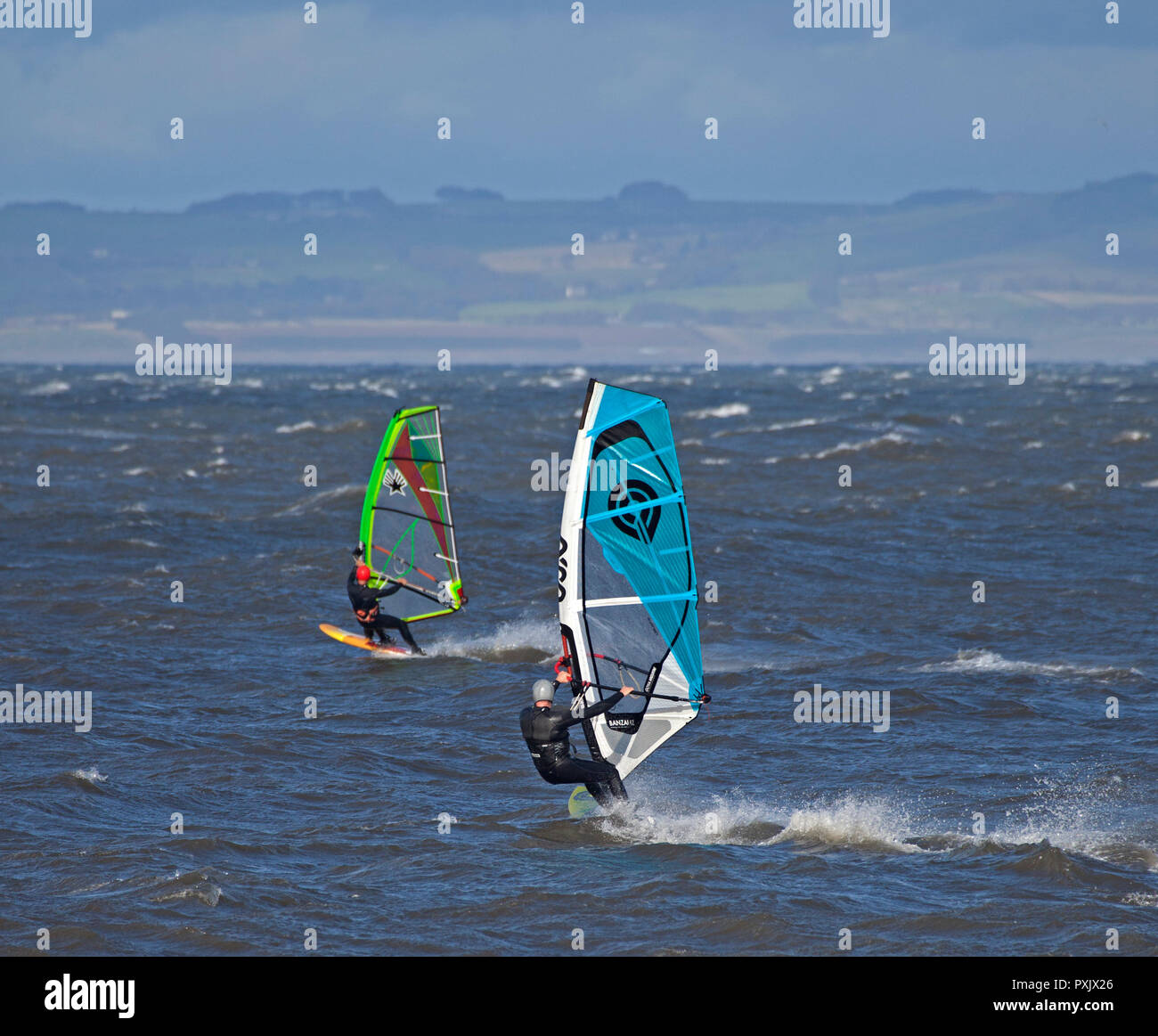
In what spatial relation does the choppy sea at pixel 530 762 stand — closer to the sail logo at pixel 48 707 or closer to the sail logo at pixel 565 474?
the sail logo at pixel 48 707

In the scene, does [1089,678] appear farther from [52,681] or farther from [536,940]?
[52,681]

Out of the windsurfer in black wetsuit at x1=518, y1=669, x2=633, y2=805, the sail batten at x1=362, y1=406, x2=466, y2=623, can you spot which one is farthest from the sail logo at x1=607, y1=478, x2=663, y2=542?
the sail batten at x1=362, y1=406, x2=466, y2=623

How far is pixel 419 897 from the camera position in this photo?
1110 centimetres

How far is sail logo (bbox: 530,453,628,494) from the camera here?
1201 centimetres

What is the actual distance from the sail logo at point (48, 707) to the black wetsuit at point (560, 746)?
19.5 ft

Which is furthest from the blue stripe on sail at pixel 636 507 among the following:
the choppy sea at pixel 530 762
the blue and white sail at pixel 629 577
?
the choppy sea at pixel 530 762

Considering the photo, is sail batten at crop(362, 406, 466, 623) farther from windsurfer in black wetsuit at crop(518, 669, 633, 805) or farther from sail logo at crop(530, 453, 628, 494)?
windsurfer in black wetsuit at crop(518, 669, 633, 805)

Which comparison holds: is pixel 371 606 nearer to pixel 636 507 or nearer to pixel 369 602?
pixel 369 602

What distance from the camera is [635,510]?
1235 cm

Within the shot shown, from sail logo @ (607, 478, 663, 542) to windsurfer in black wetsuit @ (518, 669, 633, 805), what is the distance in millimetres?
1275

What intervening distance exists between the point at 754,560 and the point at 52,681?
1318 centimetres

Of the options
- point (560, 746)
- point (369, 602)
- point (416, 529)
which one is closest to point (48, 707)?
point (369, 602)

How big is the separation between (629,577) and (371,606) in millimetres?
7615
